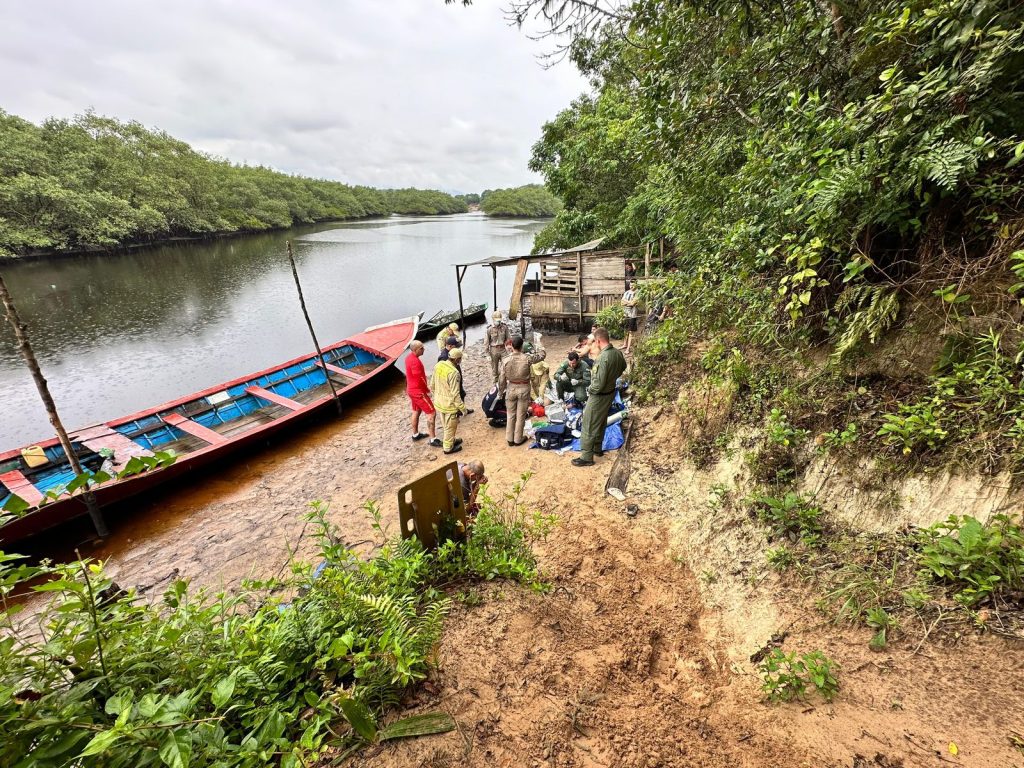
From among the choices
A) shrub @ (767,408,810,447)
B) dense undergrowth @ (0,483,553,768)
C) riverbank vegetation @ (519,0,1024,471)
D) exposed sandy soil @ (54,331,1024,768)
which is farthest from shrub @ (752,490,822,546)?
dense undergrowth @ (0,483,553,768)

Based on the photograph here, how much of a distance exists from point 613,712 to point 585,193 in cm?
1977

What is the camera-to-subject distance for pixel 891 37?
8.75 ft

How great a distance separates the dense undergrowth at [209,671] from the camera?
1.22 metres

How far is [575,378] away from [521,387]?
3.61 ft

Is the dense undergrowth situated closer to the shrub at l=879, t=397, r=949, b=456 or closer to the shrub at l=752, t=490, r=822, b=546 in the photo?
the shrub at l=752, t=490, r=822, b=546

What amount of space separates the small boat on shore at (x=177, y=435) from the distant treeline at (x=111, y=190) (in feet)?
102

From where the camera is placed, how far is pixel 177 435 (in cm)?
822

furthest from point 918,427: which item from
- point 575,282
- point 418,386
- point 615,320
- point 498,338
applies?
point 575,282

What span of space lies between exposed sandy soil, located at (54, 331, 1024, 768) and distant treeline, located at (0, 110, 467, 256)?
124 feet

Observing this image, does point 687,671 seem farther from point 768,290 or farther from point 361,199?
point 361,199

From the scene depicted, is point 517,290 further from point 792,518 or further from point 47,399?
point 792,518

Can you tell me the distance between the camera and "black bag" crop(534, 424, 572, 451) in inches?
245

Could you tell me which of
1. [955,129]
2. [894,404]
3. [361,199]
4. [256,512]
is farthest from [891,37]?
[361,199]

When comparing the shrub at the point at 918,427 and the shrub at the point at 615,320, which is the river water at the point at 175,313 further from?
the shrub at the point at 918,427
